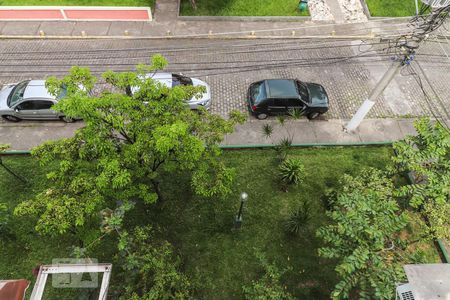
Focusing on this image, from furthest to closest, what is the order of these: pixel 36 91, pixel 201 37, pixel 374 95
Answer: pixel 201 37
pixel 36 91
pixel 374 95

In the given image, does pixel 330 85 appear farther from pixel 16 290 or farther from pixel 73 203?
pixel 16 290

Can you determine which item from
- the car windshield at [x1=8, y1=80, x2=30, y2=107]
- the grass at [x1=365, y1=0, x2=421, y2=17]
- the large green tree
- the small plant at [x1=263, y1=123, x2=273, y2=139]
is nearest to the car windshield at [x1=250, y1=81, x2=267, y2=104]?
the small plant at [x1=263, y1=123, x2=273, y2=139]

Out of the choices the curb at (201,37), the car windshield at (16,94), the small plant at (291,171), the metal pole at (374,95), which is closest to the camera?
the metal pole at (374,95)

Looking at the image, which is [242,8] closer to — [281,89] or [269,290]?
[281,89]

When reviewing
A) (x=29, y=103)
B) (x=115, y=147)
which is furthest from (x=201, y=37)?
(x=115, y=147)

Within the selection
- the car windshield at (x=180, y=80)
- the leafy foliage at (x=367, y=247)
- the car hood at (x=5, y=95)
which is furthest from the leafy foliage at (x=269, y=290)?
the car hood at (x=5, y=95)

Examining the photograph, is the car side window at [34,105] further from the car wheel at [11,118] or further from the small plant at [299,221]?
the small plant at [299,221]
